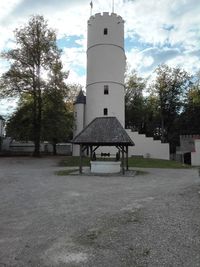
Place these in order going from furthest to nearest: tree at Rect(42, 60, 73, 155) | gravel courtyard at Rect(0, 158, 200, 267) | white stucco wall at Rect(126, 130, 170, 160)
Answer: white stucco wall at Rect(126, 130, 170, 160) → tree at Rect(42, 60, 73, 155) → gravel courtyard at Rect(0, 158, 200, 267)

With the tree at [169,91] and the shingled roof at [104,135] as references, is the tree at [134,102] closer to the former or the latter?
the tree at [169,91]

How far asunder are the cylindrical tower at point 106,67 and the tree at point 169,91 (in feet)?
42.9

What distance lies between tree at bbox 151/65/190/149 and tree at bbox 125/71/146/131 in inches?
105

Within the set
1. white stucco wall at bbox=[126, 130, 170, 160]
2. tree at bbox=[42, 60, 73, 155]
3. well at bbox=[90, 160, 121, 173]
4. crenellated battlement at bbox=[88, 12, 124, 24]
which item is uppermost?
crenellated battlement at bbox=[88, 12, 124, 24]

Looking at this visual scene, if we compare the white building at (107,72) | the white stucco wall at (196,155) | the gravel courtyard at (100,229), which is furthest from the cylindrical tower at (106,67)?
the gravel courtyard at (100,229)

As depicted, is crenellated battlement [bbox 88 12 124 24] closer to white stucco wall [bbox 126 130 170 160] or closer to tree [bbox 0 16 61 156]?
tree [bbox 0 16 61 156]

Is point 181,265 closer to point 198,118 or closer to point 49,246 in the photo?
point 49,246

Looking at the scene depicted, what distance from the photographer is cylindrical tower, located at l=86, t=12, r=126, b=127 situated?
3225cm

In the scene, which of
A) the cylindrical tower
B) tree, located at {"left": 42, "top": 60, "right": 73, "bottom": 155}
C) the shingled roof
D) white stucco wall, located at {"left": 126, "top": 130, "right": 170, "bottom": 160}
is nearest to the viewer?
the shingled roof

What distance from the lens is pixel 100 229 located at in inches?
242

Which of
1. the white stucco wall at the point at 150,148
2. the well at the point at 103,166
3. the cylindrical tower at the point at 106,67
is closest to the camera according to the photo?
the well at the point at 103,166

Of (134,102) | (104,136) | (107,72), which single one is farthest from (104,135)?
(134,102)

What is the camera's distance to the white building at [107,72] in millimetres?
32281

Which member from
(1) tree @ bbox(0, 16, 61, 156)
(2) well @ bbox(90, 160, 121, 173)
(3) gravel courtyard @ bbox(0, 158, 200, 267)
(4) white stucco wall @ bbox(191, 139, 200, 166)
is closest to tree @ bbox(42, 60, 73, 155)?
(1) tree @ bbox(0, 16, 61, 156)
